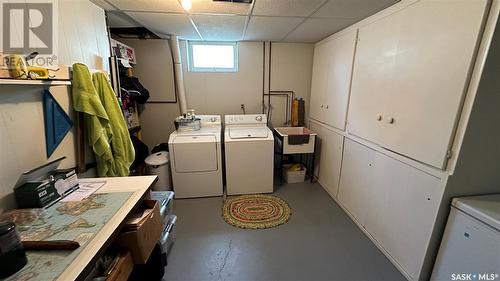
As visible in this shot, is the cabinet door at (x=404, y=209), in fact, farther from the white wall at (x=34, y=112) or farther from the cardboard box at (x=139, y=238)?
the white wall at (x=34, y=112)

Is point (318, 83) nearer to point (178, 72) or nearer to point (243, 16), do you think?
point (243, 16)

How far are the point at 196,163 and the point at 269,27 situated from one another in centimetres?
199

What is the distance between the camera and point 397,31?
1772 mm

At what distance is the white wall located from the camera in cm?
111

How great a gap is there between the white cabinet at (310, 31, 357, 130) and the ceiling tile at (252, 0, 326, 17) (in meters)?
0.75

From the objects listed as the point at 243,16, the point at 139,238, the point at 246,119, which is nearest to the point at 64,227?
the point at 139,238

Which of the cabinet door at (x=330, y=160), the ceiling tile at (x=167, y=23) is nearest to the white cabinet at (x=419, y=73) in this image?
the cabinet door at (x=330, y=160)

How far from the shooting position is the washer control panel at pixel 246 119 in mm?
3451

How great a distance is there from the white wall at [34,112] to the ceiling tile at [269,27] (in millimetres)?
1561

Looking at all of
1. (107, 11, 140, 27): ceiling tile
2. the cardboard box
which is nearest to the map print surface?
the cardboard box

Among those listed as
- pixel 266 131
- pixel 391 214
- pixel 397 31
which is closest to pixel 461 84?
pixel 397 31

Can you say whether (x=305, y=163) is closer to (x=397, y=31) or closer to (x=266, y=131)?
(x=266, y=131)

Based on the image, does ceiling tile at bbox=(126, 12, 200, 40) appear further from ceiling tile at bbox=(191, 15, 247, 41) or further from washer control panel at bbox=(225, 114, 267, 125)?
washer control panel at bbox=(225, 114, 267, 125)

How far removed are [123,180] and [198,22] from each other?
191cm
